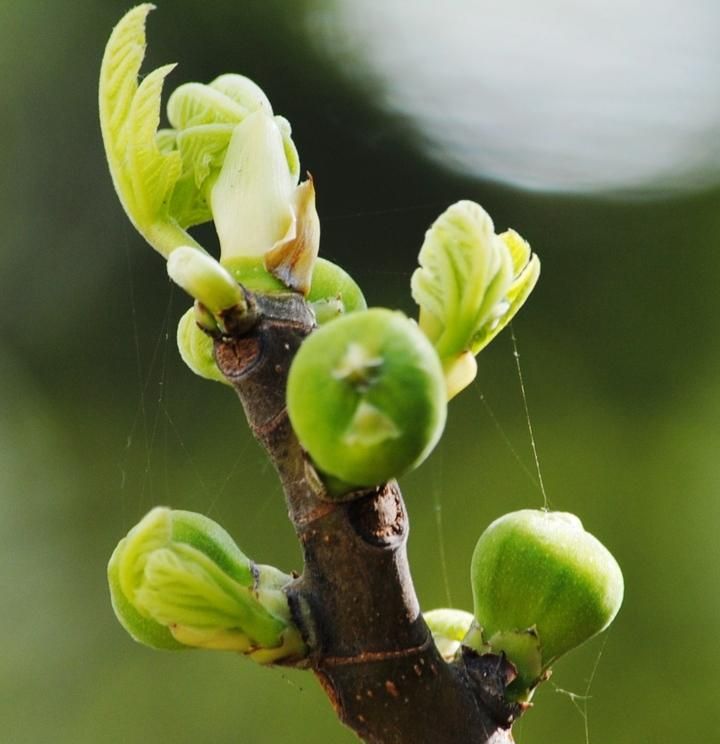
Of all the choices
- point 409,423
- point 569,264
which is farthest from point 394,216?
point 409,423

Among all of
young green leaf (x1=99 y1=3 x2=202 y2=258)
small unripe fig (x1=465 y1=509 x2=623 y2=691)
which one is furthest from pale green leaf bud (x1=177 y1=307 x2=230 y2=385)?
small unripe fig (x1=465 y1=509 x2=623 y2=691)

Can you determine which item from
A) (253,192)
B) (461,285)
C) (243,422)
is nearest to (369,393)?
(461,285)

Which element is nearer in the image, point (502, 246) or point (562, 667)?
point (502, 246)

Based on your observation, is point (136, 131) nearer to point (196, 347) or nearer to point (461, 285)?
point (196, 347)

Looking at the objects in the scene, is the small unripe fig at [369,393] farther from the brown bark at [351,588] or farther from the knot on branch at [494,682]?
the knot on branch at [494,682]

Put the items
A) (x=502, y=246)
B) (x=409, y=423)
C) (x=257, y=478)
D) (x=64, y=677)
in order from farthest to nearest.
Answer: (x=64, y=677) → (x=257, y=478) → (x=502, y=246) → (x=409, y=423)

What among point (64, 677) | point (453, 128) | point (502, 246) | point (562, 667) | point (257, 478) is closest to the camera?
point (502, 246)

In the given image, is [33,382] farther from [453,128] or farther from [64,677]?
[453,128]

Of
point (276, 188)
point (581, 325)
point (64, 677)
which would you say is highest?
point (276, 188)
